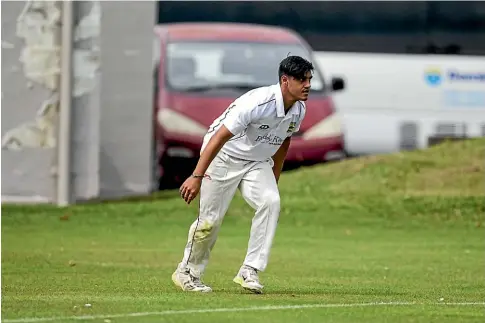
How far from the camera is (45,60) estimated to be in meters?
21.9

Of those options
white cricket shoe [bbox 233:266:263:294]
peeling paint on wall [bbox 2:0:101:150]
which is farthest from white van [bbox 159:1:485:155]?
white cricket shoe [bbox 233:266:263:294]

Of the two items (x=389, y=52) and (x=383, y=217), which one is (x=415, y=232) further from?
(x=389, y=52)

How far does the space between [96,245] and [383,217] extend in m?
5.11

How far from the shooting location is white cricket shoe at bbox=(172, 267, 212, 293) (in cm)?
1098

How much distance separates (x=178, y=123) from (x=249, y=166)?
12.8m

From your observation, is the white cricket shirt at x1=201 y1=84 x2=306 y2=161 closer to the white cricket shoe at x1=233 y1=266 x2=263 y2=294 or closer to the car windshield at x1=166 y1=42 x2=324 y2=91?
the white cricket shoe at x1=233 y1=266 x2=263 y2=294

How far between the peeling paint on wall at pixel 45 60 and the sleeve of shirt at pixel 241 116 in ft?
37.5

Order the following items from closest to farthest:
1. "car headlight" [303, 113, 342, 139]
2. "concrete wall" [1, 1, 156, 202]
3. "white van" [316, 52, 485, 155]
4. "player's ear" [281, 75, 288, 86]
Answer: "player's ear" [281, 75, 288, 86], "concrete wall" [1, 1, 156, 202], "car headlight" [303, 113, 342, 139], "white van" [316, 52, 485, 155]

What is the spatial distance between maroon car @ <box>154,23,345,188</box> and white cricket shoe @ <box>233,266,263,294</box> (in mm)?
12731

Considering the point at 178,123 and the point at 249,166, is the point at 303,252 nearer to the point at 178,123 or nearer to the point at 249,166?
the point at 249,166

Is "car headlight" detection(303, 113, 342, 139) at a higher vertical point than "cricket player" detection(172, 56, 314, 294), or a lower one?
lower

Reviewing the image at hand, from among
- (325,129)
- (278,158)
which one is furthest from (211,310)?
(325,129)

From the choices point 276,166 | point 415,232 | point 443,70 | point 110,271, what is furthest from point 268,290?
point 443,70

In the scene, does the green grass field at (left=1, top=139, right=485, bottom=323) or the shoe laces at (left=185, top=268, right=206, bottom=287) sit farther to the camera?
the shoe laces at (left=185, top=268, right=206, bottom=287)
